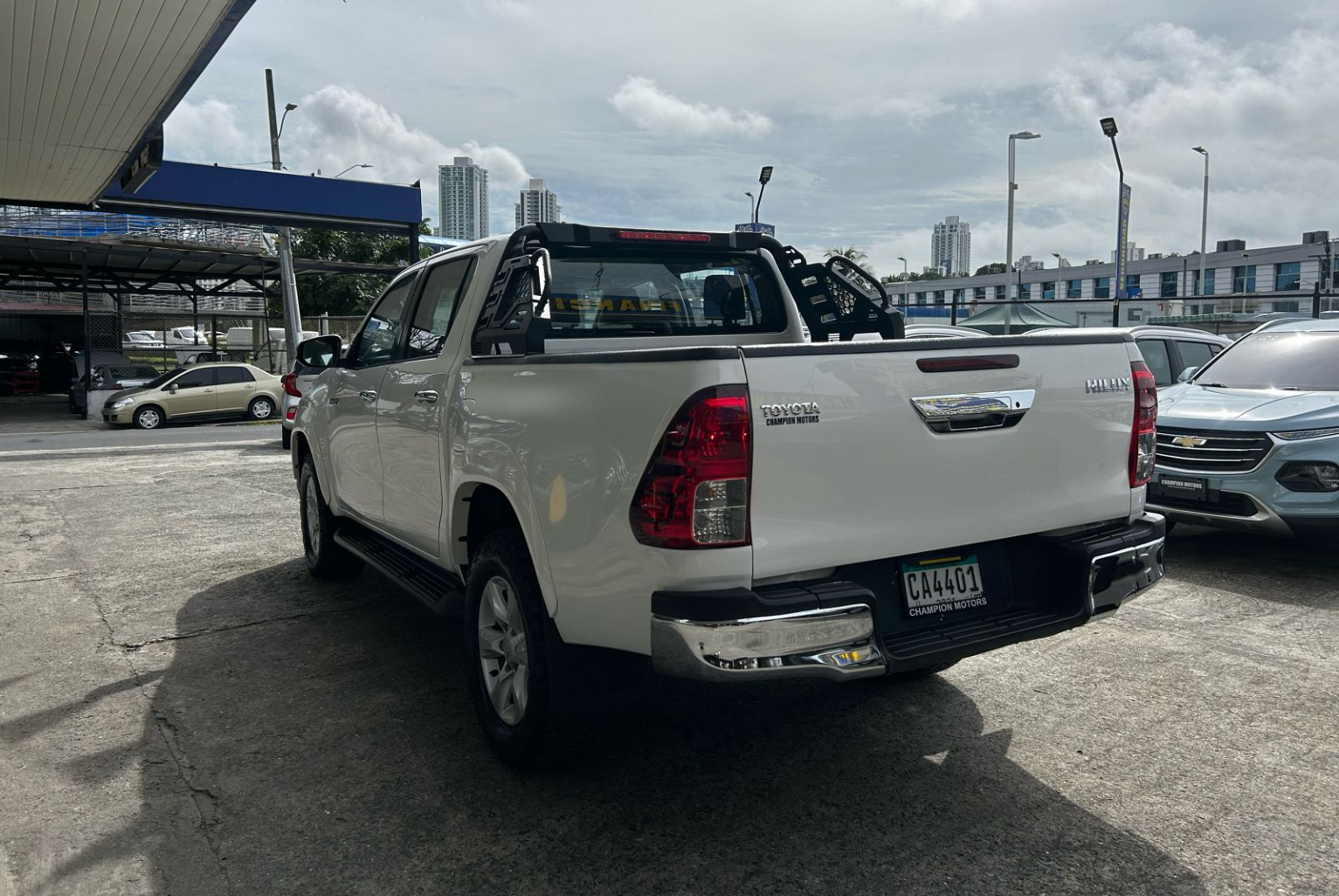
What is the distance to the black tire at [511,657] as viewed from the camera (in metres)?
3.44

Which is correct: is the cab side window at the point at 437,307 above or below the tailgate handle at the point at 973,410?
above

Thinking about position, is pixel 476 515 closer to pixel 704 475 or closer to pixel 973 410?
pixel 704 475

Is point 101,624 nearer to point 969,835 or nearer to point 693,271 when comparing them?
point 693,271

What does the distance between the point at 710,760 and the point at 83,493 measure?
9554 mm

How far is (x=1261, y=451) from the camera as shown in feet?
22.3

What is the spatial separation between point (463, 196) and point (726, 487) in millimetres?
89878

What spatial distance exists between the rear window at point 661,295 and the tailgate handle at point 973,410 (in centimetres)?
179

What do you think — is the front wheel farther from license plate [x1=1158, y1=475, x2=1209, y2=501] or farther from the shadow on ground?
license plate [x1=1158, y1=475, x2=1209, y2=501]

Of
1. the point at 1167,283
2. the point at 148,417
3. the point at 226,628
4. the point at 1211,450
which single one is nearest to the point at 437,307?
the point at 226,628

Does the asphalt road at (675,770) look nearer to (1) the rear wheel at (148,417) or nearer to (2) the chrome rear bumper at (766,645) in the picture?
(2) the chrome rear bumper at (766,645)

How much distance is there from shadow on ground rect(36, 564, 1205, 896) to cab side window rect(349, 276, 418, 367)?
1.67 m

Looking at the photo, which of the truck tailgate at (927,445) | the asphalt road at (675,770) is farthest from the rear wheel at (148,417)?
the truck tailgate at (927,445)

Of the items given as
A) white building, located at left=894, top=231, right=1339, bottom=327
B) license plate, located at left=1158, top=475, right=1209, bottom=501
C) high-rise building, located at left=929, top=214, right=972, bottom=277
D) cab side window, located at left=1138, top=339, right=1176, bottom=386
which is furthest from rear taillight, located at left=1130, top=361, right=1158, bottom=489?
high-rise building, located at left=929, top=214, right=972, bottom=277

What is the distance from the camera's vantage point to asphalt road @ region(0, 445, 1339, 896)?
10.0 ft
